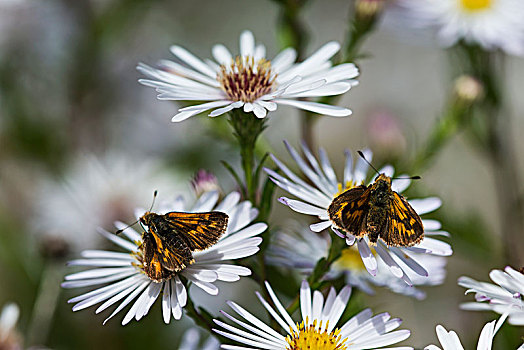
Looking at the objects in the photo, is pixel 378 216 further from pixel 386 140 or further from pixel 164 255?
pixel 386 140

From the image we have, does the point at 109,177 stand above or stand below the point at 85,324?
above

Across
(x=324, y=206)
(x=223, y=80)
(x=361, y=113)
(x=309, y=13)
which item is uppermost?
(x=309, y=13)

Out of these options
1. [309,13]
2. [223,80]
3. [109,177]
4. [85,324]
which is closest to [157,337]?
[85,324]

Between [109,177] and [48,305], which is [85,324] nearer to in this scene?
[48,305]

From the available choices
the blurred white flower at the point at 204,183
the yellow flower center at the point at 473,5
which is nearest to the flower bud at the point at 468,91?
the yellow flower center at the point at 473,5

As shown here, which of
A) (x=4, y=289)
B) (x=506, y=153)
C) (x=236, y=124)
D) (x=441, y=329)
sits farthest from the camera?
(x=4, y=289)

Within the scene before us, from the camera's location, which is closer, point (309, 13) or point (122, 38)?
point (122, 38)

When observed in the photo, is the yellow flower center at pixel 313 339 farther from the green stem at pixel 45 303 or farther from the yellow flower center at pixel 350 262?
the green stem at pixel 45 303
